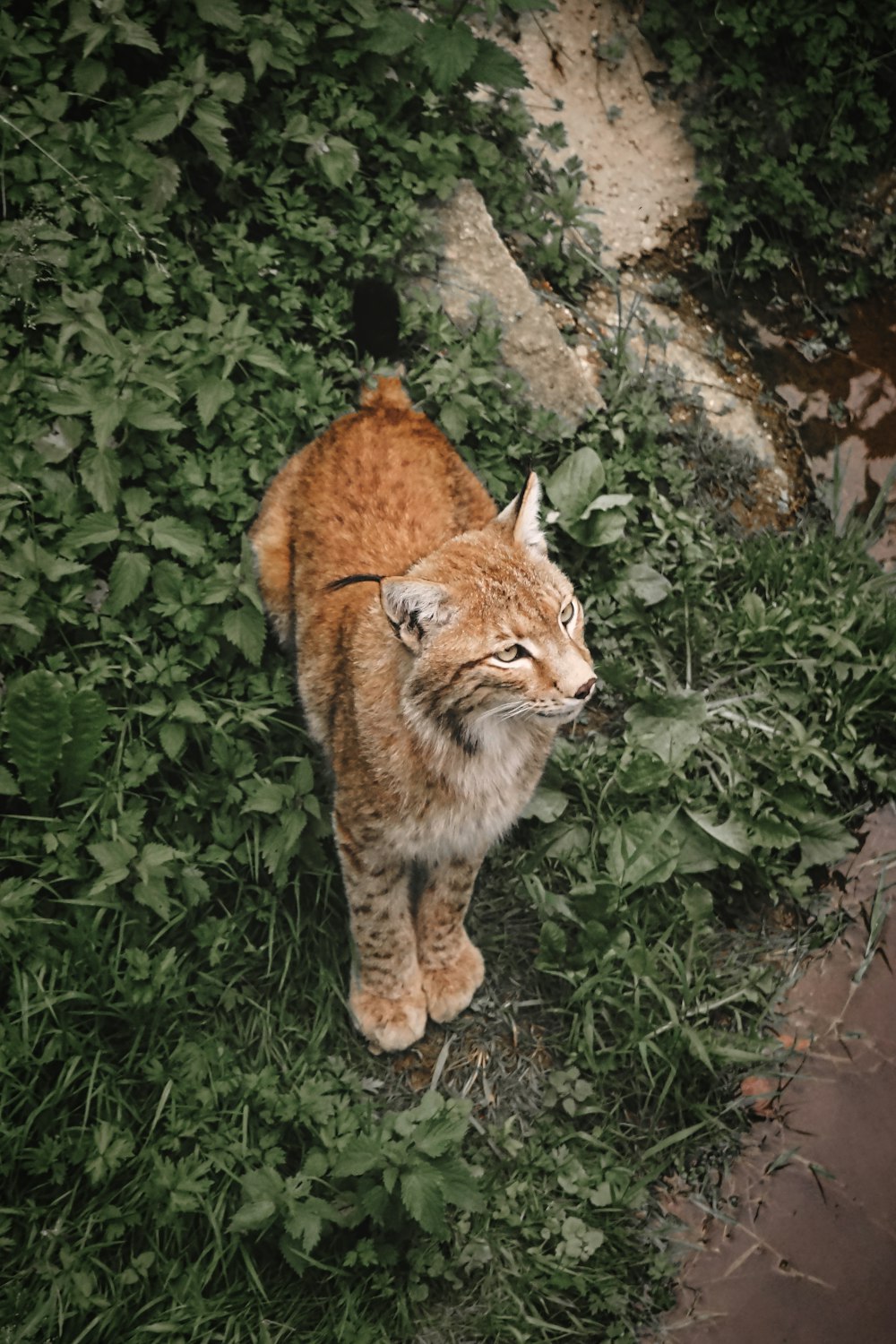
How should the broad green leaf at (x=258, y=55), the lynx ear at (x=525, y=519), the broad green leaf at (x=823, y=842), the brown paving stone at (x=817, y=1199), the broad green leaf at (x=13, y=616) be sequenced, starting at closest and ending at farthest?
1. the lynx ear at (x=525, y=519)
2. the brown paving stone at (x=817, y=1199)
3. the broad green leaf at (x=13, y=616)
4. the broad green leaf at (x=823, y=842)
5. the broad green leaf at (x=258, y=55)

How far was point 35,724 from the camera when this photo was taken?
309 centimetres

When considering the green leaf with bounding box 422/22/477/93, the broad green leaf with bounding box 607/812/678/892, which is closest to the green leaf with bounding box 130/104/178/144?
the green leaf with bounding box 422/22/477/93

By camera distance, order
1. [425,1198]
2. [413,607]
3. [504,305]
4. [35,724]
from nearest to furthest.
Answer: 1. [413,607]
2. [425,1198]
3. [35,724]
4. [504,305]

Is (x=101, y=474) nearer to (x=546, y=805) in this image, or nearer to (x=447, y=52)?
(x=546, y=805)

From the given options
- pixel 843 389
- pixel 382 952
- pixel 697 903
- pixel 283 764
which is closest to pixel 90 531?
pixel 283 764

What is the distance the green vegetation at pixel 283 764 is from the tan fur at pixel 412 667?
0.63 ft

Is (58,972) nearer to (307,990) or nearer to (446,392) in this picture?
(307,990)

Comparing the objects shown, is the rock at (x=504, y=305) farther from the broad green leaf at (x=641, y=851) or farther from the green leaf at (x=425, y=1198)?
the green leaf at (x=425, y=1198)

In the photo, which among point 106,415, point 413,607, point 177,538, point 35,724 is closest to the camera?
point 413,607

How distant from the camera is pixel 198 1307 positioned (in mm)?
2840

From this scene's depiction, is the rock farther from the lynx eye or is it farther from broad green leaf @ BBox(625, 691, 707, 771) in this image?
the lynx eye

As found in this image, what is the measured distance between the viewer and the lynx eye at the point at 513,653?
2.71 m

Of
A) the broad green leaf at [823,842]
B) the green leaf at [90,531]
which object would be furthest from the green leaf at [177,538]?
the broad green leaf at [823,842]

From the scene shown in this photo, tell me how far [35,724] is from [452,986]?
1564 mm
